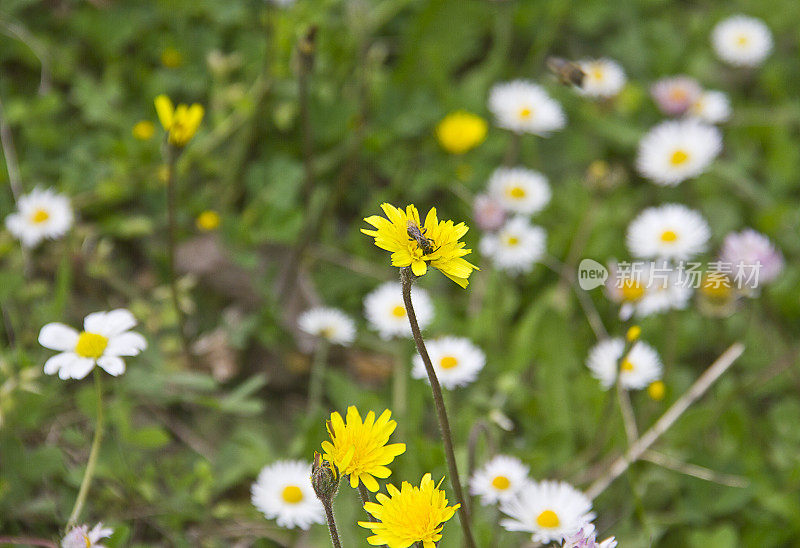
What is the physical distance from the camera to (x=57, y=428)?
168cm

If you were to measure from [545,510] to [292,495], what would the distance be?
1.51 ft

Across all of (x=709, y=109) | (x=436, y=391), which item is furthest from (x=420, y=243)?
(x=709, y=109)

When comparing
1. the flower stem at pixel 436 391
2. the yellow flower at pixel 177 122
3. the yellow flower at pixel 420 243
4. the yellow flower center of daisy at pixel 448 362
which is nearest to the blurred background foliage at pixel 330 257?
the yellow flower center of daisy at pixel 448 362

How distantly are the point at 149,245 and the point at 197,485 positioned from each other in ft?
2.53

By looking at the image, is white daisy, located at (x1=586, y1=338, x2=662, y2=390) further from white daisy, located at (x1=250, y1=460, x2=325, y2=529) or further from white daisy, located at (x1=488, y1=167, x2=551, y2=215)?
white daisy, located at (x1=250, y1=460, x2=325, y2=529)

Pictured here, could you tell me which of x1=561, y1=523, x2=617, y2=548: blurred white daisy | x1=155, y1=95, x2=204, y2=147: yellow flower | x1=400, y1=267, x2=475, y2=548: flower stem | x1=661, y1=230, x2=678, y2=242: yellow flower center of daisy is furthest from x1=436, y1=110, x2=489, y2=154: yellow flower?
x1=561, y1=523, x2=617, y2=548: blurred white daisy

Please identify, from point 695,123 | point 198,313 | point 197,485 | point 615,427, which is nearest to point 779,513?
point 615,427

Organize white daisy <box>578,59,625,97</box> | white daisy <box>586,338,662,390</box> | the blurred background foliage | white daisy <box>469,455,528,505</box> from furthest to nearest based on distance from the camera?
white daisy <box>578,59,625,97</box>, white daisy <box>586,338,662,390</box>, the blurred background foliage, white daisy <box>469,455,528,505</box>

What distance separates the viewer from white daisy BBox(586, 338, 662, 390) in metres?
1.77

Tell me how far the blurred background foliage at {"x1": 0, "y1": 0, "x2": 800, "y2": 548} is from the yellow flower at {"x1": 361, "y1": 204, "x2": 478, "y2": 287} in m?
0.75

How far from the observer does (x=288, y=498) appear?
1419 millimetres

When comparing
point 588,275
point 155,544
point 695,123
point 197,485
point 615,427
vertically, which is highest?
point 695,123

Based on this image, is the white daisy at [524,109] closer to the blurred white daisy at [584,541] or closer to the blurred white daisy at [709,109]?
the blurred white daisy at [709,109]

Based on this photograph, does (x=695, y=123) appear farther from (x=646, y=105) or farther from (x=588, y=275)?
(x=588, y=275)
